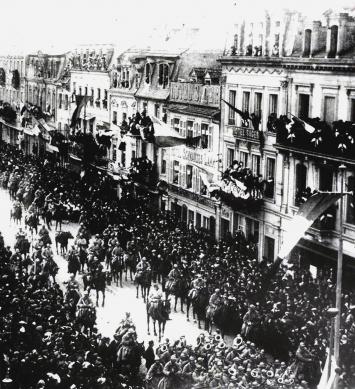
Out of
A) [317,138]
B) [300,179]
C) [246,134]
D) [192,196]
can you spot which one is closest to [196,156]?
[192,196]

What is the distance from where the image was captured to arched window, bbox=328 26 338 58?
35.4 meters

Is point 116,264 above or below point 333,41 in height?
below

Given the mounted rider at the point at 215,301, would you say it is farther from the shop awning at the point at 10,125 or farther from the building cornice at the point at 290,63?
the shop awning at the point at 10,125

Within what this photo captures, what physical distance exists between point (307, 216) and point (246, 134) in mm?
16610

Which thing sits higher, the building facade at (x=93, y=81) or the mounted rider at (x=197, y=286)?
the building facade at (x=93, y=81)

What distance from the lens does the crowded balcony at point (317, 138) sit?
33250mm

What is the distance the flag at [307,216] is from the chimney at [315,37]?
1225cm

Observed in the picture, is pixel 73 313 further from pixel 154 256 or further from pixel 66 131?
pixel 66 131

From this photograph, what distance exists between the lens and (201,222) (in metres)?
49.0


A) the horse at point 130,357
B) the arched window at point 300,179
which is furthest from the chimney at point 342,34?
Answer: the horse at point 130,357

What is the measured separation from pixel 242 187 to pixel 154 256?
724 cm

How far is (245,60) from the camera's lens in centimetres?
4266

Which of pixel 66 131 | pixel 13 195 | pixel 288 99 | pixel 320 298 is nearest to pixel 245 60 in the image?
pixel 288 99

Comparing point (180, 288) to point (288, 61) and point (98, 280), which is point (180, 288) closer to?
point (98, 280)
